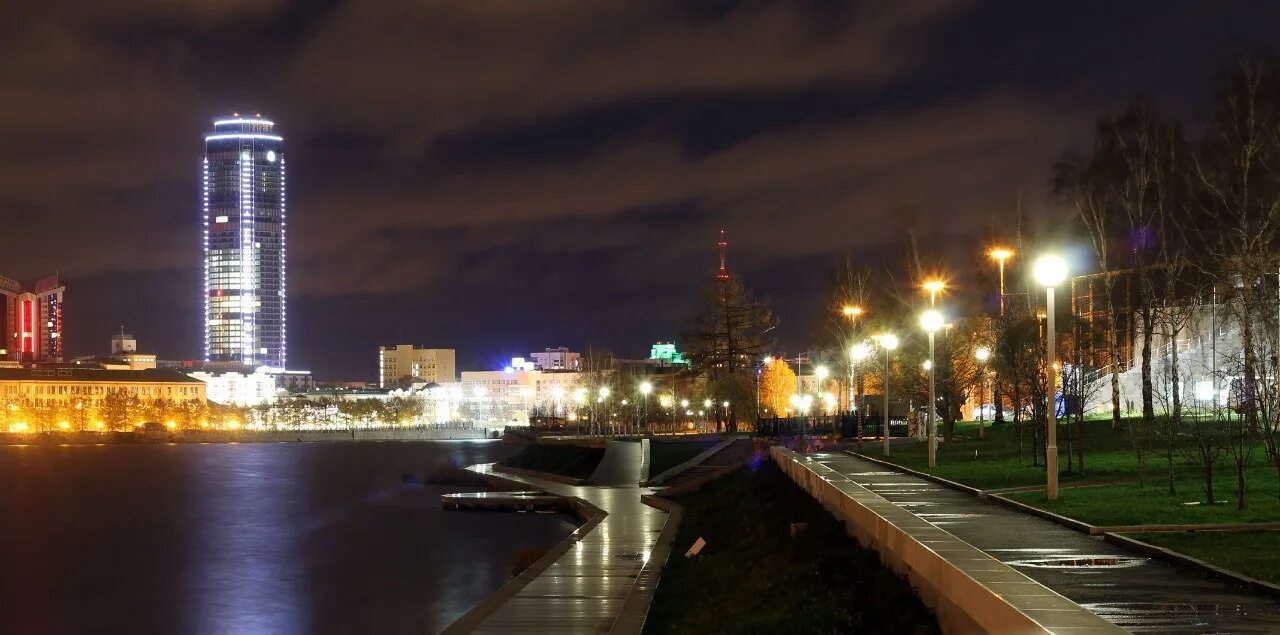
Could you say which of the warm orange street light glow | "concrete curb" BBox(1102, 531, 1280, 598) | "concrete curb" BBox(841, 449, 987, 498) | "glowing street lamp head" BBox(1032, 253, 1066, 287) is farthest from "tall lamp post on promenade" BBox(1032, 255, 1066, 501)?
the warm orange street light glow

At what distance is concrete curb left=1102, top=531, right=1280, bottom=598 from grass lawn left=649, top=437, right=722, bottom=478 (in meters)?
43.4

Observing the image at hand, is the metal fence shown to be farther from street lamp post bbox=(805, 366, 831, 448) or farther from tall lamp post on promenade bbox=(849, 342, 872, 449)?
street lamp post bbox=(805, 366, 831, 448)

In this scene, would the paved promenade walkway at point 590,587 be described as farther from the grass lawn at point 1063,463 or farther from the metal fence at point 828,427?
the metal fence at point 828,427

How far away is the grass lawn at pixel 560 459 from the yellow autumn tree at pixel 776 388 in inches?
840

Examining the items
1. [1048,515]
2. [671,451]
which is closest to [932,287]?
[1048,515]

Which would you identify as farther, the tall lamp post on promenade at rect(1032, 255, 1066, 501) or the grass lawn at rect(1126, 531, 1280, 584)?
the tall lamp post on promenade at rect(1032, 255, 1066, 501)

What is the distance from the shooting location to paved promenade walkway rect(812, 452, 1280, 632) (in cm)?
1354

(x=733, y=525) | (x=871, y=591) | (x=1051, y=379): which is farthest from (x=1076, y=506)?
(x=733, y=525)

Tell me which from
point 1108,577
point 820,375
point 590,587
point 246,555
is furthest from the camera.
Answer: point 820,375

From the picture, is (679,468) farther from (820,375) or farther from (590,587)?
(590,587)

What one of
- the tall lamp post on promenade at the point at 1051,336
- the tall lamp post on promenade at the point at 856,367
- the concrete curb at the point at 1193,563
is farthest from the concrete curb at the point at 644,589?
the tall lamp post on promenade at the point at 856,367

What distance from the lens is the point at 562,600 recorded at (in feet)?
82.3

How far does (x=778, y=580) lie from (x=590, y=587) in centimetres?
545

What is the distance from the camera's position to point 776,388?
4498 inches
